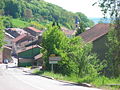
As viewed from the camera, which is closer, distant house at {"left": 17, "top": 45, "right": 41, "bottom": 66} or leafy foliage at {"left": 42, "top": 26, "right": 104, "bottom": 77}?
leafy foliage at {"left": 42, "top": 26, "right": 104, "bottom": 77}

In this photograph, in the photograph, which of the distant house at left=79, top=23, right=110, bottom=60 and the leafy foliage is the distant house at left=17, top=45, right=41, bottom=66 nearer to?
the leafy foliage

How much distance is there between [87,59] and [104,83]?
56.8 feet

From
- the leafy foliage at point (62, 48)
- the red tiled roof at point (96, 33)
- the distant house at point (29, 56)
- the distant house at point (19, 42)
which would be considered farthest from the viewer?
the distant house at point (19, 42)

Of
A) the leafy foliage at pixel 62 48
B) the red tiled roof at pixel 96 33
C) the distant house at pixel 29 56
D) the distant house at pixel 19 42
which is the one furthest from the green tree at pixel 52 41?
the distant house at pixel 19 42

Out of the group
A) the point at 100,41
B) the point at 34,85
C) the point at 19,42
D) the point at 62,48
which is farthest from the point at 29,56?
the point at 34,85

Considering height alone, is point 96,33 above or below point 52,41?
above

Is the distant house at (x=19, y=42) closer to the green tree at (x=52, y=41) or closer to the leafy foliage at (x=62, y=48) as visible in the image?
the green tree at (x=52, y=41)

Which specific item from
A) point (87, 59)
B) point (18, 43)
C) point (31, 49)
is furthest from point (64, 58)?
point (18, 43)

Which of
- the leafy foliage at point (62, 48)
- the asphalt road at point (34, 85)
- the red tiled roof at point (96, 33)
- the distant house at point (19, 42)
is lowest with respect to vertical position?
the asphalt road at point (34, 85)

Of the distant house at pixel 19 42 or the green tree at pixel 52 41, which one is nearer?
the green tree at pixel 52 41

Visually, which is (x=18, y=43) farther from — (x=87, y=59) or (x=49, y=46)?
(x=87, y=59)

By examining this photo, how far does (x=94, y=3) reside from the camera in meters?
24.9

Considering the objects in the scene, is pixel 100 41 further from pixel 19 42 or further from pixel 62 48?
pixel 19 42

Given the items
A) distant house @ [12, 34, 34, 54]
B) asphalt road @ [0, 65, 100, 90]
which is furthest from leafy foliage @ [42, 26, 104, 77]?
distant house @ [12, 34, 34, 54]
